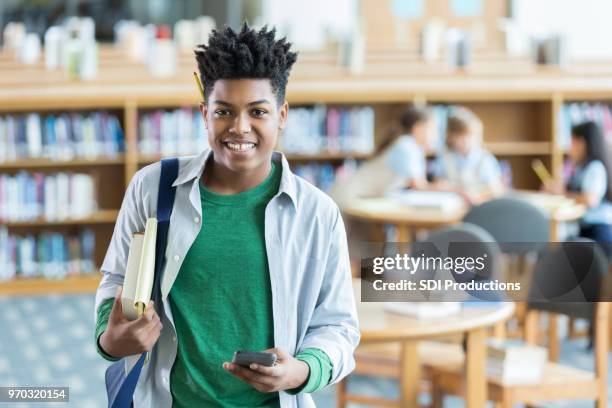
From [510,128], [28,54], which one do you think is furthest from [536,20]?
[28,54]

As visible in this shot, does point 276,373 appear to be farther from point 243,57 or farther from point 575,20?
point 575,20

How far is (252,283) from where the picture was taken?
1.47 metres

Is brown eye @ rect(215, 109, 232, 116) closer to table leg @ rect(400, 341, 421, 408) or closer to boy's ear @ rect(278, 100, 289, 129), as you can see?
boy's ear @ rect(278, 100, 289, 129)

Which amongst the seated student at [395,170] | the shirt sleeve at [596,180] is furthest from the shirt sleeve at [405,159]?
the shirt sleeve at [596,180]

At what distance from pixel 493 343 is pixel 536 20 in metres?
7.19

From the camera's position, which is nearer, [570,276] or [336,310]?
[336,310]

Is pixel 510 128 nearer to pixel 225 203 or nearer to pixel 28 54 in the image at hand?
pixel 28 54

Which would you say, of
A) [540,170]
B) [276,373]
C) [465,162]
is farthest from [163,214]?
[540,170]

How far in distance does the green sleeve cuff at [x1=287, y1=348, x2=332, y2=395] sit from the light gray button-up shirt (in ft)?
0.04

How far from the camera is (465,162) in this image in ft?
19.3

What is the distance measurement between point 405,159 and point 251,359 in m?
4.51

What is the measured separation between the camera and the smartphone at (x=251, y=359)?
1.33m

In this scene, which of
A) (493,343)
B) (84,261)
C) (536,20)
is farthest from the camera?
(536,20)

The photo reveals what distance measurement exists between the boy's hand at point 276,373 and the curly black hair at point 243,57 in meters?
0.39
